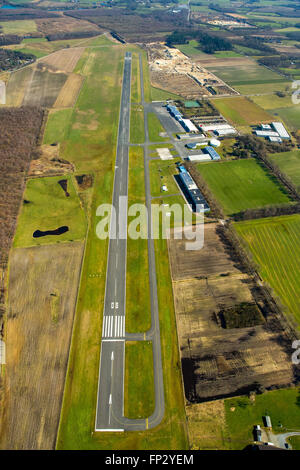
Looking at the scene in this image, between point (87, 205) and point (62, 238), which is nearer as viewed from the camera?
point (62, 238)

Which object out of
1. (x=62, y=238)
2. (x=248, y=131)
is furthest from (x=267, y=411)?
(x=248, y=131)

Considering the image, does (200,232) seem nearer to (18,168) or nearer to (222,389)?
(222,389)

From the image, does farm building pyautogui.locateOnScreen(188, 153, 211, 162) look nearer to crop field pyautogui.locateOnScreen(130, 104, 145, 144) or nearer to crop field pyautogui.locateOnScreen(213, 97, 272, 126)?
crop field pyautogui.locateOnScreen(130, 104, 145, 144)

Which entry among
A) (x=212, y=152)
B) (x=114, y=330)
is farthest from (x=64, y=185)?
(x=212, y=152)

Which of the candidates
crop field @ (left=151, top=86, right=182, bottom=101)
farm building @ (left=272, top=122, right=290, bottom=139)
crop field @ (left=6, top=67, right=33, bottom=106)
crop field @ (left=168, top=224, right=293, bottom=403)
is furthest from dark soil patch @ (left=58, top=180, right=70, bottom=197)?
farm building @ (left=272, top=122, right=290, bottom=139)

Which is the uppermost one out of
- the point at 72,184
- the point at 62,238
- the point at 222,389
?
the point at 72,184
